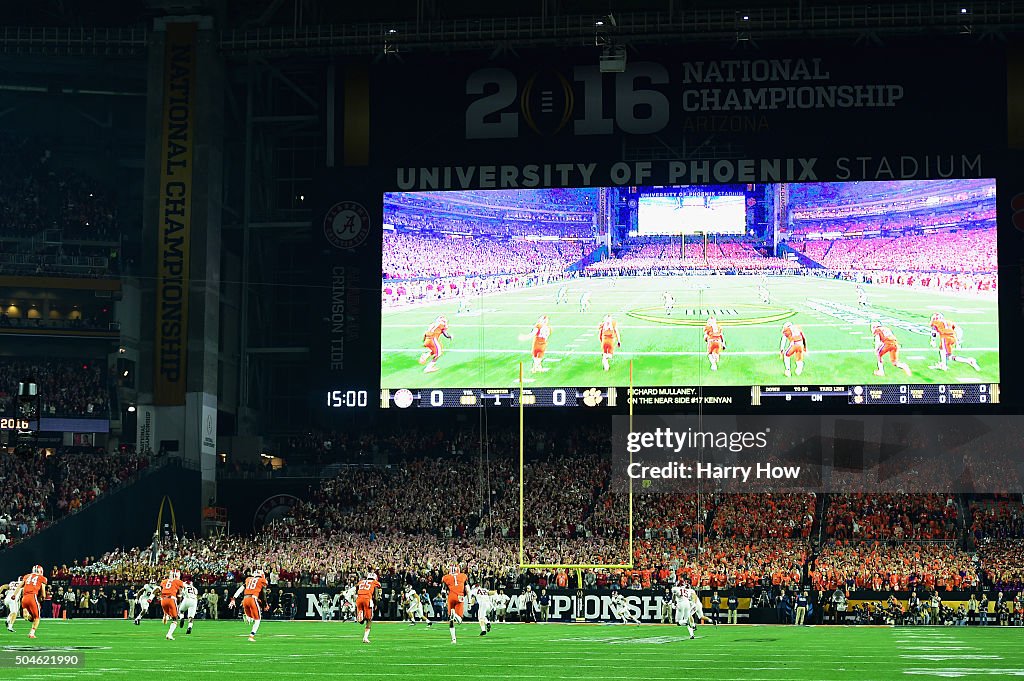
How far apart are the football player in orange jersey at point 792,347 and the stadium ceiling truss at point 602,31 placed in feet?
32.1

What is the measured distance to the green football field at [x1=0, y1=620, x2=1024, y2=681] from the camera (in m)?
19.1

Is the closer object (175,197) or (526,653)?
(526,653)

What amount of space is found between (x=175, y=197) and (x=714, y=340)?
1941cm

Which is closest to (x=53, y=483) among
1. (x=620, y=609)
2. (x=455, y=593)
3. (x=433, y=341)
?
(x=433, y=341)

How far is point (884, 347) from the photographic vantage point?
4638 centimetres

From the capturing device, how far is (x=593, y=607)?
37.7m

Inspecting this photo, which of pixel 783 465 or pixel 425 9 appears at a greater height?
pixel 425 9

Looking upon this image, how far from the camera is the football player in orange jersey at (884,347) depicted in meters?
46.2

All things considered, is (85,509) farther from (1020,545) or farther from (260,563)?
(1020,545)

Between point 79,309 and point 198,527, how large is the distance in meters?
13.6

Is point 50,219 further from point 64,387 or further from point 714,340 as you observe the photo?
point 714,340

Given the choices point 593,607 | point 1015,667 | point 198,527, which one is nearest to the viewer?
point 1015,667

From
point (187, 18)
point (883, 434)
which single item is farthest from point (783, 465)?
point (187, 18)

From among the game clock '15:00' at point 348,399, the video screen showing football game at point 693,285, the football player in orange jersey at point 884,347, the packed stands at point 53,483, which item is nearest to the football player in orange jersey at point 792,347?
the video screen showing football game at point 693,285
